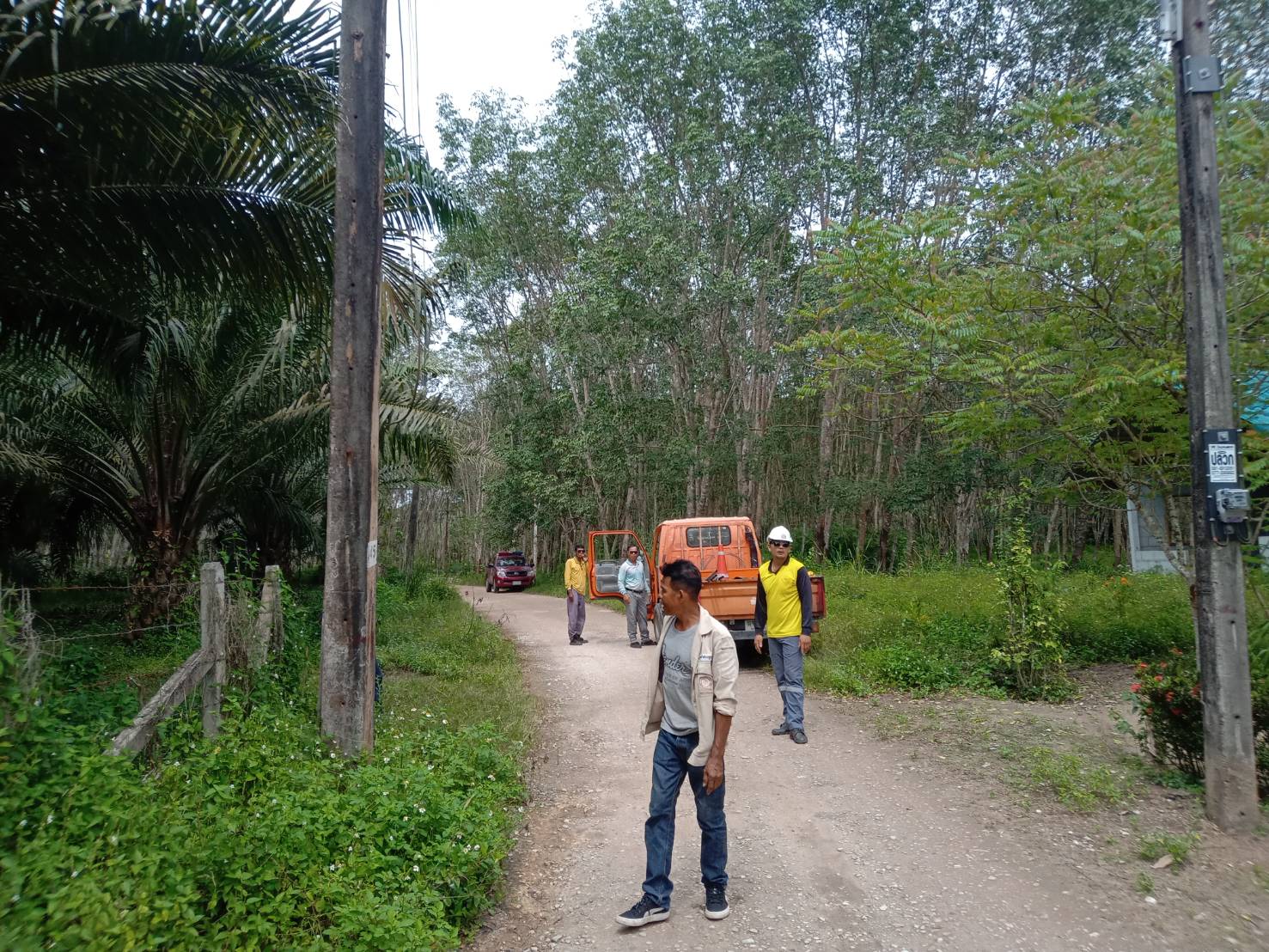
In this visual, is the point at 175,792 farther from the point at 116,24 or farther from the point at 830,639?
the point at 830,639

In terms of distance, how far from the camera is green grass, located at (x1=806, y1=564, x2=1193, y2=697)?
10.2 metres

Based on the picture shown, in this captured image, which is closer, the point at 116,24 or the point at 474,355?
the point at 116,24

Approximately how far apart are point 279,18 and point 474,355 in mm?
34525

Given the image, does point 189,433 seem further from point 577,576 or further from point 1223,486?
point 1223,486

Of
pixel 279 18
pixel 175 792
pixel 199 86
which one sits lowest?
pixel 175 792

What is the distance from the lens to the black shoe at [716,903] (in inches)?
177

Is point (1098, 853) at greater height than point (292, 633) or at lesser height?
lesser

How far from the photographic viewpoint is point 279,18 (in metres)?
5.73

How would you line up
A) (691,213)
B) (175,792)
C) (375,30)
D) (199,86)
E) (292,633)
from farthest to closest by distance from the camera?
1. (691,213)
2. (292,633)
3. (375,30)
4. (199,86)
5. (175,792)

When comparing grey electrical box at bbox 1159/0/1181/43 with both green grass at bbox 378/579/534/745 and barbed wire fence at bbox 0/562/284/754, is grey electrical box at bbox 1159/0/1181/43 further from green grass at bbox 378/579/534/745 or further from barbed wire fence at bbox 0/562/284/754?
barbed wire fence at bbox 0/562/284/754

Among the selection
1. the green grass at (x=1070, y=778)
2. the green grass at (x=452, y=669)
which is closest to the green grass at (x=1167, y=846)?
the green grass at (x=1070, y=778)

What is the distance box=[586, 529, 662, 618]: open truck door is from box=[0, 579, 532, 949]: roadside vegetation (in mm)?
2014

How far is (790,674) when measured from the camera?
7867 mm

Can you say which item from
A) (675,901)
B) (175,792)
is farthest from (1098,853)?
(175,792)
